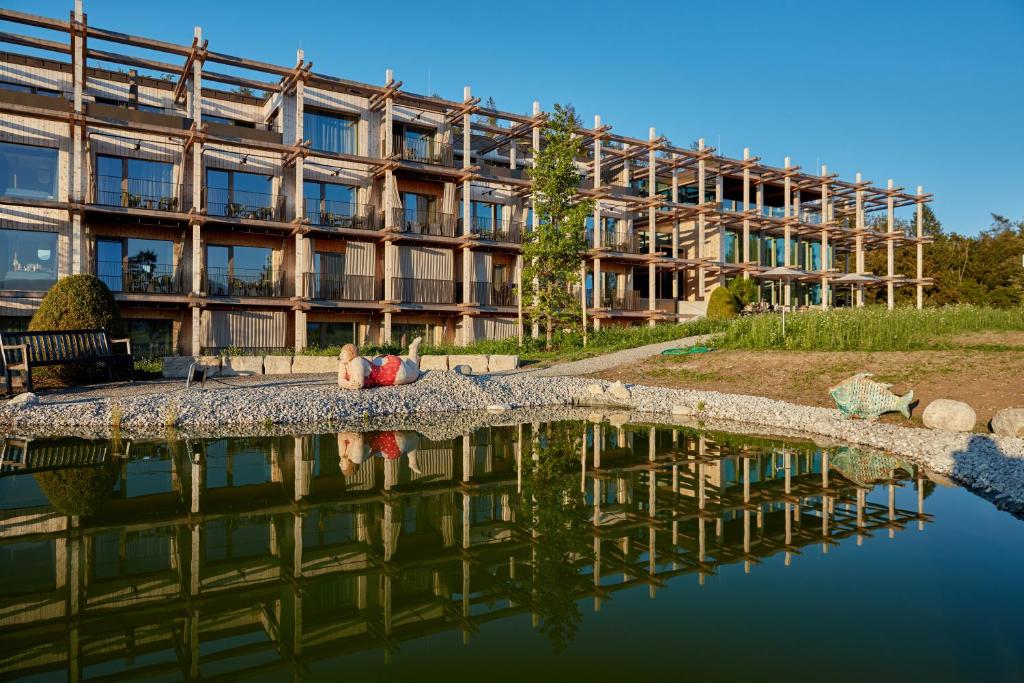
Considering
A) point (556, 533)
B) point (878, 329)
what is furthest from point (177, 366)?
point (878, 329)

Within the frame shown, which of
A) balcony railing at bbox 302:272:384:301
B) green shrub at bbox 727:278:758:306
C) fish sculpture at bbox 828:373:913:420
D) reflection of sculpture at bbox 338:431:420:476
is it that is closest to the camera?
reflection of sculpture at bbox 338:431:420:476

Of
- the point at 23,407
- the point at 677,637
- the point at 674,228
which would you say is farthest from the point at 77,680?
the point at 674,228

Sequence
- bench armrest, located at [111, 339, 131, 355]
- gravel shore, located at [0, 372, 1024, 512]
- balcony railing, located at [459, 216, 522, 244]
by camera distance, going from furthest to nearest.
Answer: balcony railing, located at [459, 216, 522, 244] → bench armrest, located at [111, 339, 131, 355] → gravel shore, located at [0, 372, 1024, 512]

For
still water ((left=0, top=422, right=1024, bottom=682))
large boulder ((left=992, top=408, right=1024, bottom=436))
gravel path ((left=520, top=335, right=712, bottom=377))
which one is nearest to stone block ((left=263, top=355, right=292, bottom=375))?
gravel path ((left=520, top=335, right=712, bottom=377))

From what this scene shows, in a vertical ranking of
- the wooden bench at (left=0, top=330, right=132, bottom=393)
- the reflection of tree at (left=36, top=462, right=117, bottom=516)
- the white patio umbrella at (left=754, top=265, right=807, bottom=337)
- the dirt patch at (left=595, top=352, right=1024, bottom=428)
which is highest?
the white patio umbrella at (left=754, top=265, right=807, bottom=337)

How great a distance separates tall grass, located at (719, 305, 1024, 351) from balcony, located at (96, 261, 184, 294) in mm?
17934

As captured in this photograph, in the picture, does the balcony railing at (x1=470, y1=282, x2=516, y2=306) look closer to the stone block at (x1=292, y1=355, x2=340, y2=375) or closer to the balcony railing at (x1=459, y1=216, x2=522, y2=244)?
→ the balcony railing at (x1=459, y1=216, x2=522, y2=244)

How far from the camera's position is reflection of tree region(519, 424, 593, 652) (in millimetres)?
3625

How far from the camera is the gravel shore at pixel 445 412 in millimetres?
8133

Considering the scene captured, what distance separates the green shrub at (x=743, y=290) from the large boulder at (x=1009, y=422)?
19.5 metres

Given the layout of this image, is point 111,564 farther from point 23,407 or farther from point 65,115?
point 65,115

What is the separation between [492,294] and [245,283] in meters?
9.71

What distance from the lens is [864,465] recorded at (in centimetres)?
767

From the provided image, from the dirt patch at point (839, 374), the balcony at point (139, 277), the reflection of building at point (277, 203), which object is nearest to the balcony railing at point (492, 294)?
the reflection of building at point (277, 203)
